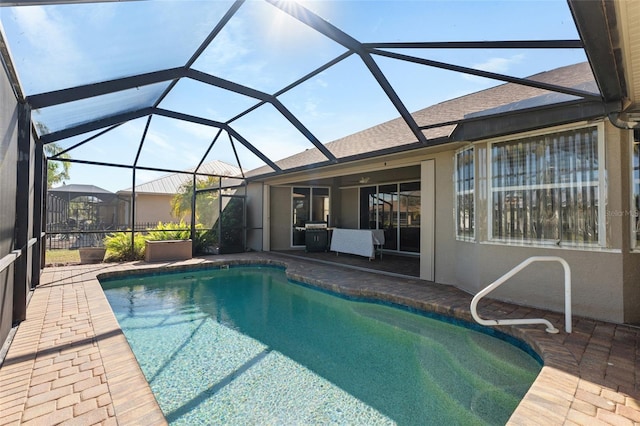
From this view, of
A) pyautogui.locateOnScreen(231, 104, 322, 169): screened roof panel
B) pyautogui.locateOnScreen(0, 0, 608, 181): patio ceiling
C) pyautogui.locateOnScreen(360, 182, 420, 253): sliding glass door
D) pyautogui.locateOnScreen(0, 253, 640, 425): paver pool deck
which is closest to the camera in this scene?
pyautogui.locateOnScreen(0, 253, 640, 425): paver pool deck

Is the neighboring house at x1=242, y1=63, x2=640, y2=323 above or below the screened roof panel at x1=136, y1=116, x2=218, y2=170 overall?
below

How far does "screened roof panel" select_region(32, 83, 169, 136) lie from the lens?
18.8 ft

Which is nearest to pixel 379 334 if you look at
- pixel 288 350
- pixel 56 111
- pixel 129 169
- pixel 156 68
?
pixel 288 350

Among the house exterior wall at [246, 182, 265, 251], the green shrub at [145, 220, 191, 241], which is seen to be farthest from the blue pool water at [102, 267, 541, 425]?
the house exterior wall at [246, 182, 265, 251]

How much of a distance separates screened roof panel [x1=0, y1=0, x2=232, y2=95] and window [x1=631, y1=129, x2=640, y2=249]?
5996 mm

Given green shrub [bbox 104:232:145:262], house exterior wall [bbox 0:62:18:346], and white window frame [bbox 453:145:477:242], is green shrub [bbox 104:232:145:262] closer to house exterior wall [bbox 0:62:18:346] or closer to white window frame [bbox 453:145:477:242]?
house exterior wall [bbox 0:62:18:346]

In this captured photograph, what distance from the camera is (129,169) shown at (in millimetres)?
9680

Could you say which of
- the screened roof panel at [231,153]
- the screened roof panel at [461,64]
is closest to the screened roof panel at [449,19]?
the screened roof panel at [461,64]

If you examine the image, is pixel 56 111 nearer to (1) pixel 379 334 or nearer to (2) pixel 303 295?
(2) pixel 303 295

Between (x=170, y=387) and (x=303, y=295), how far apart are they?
149 inches

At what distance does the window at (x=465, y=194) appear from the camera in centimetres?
594

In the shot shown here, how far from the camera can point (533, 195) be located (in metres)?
5.07

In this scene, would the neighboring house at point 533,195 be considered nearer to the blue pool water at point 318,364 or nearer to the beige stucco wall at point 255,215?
the blue pool water at point 318,364

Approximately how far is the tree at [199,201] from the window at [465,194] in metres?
9.03
